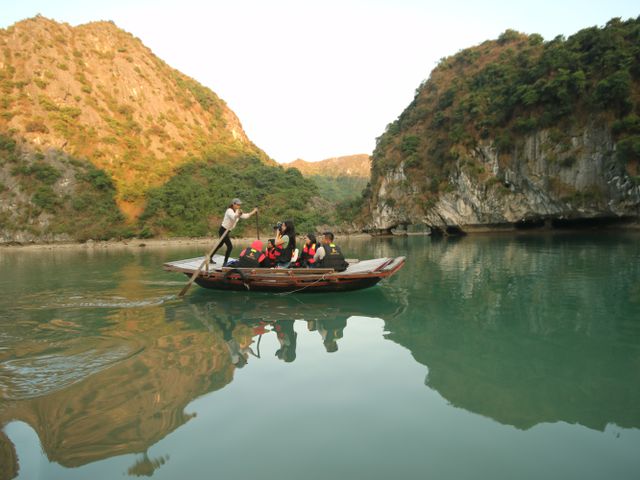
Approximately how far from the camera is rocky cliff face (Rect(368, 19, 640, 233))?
23703 millimetres

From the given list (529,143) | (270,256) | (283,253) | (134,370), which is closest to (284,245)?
(283,253)

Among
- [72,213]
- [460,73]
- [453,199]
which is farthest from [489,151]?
[72,213]

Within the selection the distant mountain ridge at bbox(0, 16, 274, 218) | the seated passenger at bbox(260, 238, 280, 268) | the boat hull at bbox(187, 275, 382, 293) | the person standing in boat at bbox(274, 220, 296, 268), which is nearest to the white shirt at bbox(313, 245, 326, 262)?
the boat hull at bbox(187, 275, 382, 293)

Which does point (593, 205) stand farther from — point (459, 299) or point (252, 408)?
point (252, 408)

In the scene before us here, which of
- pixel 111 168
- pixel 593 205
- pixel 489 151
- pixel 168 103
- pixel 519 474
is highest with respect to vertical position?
pixel 168 103

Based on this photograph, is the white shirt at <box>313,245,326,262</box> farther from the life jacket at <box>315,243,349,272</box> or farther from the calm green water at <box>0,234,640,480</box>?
the calm green water at <box>0,234,640,480</box>

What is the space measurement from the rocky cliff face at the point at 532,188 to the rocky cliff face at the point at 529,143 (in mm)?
75

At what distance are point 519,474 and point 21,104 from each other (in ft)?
236

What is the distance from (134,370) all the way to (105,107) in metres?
71.1

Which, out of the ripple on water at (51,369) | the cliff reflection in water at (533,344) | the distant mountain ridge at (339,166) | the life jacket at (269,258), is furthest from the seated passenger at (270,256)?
the distant mountain ridge at (339,166)

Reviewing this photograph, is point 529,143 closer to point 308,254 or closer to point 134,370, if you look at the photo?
point 308,254

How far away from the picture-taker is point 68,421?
3.37 m

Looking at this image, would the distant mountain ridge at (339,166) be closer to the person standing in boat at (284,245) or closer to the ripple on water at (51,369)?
the person standing in boat at (284,245)

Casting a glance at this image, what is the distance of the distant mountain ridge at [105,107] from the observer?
2178 inches
